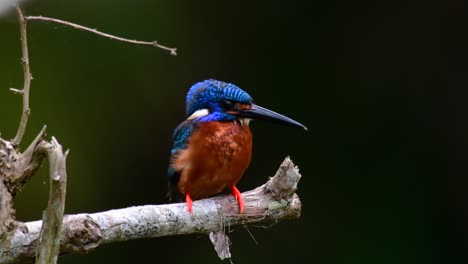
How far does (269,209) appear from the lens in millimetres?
3271

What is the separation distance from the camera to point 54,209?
97.4 inches

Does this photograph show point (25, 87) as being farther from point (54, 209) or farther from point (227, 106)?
point (227, 106)

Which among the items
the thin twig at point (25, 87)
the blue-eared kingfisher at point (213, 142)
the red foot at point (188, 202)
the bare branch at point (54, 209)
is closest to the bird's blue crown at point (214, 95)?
the blue-eared kingfisher at point (213, 142)

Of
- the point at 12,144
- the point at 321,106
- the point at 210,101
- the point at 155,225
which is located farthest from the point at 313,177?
the point at 12,144

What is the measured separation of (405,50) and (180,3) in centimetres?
147

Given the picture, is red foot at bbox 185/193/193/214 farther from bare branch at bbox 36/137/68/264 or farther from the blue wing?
bare branch at bbox 36/137/68/264

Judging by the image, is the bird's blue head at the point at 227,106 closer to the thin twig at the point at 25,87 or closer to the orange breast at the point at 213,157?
the orange breast at the point at 213,157

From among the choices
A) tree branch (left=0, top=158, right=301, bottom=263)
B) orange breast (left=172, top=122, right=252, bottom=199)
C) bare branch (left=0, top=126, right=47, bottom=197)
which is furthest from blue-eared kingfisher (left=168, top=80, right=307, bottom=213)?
bare branch (left=0, top=126, right=47, bottom=197)

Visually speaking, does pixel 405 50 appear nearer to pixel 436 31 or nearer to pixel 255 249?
pixel 436 31

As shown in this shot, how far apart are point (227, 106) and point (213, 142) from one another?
7.2 inches

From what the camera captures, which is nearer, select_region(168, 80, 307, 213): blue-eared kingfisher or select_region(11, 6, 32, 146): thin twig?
select_region(11, 6, 32, 146): thin twig

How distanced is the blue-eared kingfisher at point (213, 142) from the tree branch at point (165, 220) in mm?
121

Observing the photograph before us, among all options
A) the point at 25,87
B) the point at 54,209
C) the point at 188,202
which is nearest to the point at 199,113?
the point at 188,202

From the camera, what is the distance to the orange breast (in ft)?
11.3
